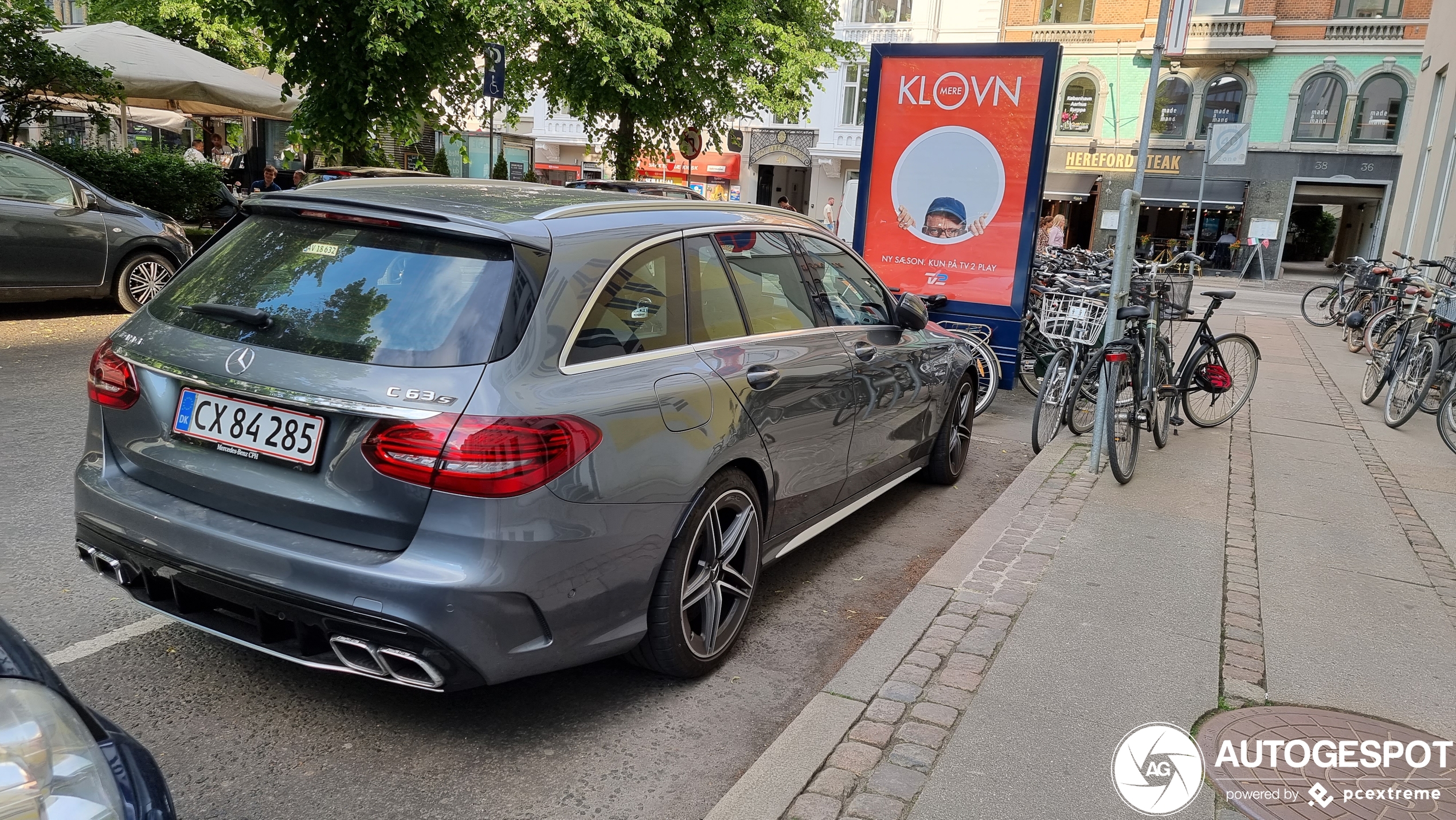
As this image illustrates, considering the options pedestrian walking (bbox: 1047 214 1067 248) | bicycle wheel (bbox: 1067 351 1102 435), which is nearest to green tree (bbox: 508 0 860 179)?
pedestrian walking (bbox: 1047 214 1067 248)

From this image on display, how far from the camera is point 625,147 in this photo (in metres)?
21.0

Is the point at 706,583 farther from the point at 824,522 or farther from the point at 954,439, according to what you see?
the point at 954,439

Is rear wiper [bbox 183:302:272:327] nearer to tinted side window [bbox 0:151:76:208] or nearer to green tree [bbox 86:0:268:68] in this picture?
tinted side window [bbox 0:151:76:208]

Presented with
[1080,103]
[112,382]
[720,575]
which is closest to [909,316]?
[720,575]

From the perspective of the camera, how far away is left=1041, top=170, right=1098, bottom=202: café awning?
120ft

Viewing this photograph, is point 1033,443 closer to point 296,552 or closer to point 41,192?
point 296,552

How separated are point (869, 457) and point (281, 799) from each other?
2873 mm

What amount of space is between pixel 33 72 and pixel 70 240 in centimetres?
449

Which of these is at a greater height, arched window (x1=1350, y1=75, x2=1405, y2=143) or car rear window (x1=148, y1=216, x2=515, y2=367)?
arched window (x1=1350, y1=75, x2=1405, y2=143)

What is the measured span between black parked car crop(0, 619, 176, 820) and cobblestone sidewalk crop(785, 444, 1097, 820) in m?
1.61

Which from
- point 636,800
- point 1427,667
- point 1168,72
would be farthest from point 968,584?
point 1168,72

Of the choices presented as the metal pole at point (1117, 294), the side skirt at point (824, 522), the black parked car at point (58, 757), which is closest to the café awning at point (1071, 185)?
the metal pole at point (1117, 294)

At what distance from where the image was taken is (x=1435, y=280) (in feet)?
39.7

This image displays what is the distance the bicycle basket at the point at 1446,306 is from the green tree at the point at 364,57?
11.6m
